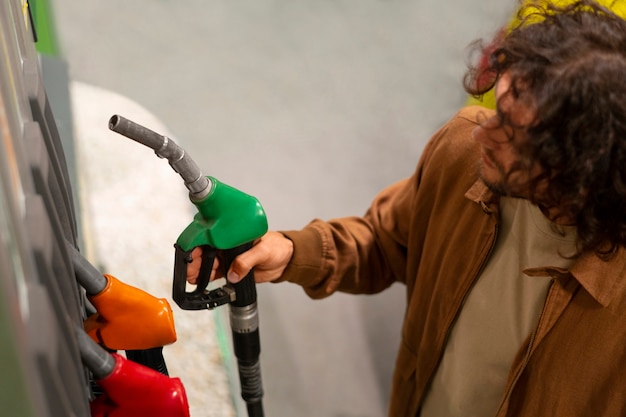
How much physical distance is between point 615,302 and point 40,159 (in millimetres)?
688

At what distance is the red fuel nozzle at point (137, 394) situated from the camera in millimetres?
627

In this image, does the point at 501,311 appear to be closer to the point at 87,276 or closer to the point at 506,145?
the point at 506,145

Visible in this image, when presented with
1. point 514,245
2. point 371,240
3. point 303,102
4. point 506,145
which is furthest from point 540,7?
point 303,102

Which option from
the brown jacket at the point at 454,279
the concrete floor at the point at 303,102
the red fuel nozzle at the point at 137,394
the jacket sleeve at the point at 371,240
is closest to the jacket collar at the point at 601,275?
the brown jacket at the point at 454,279

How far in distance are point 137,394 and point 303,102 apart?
1700 mm

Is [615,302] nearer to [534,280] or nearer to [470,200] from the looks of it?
[534,280]

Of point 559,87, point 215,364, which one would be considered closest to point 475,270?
point 559,87

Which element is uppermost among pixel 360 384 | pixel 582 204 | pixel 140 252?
pixel 582 204

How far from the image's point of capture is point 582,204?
2.68ft

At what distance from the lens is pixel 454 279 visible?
1.06 metres

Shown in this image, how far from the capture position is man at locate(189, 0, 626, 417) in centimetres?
79

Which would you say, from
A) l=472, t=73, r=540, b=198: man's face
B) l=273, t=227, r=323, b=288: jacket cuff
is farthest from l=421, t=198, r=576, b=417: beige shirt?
l=273, t=227, r=323, b=288: jacket cuff

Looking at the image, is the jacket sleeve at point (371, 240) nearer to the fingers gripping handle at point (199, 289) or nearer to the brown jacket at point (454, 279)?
the brown jacket at point (454, 279)

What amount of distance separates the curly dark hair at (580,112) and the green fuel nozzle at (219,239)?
0.33 m
